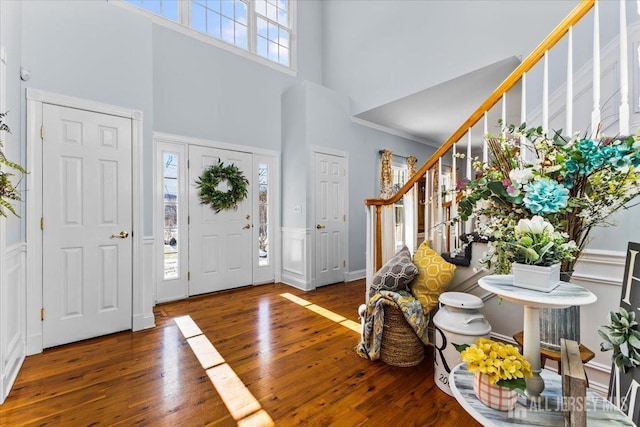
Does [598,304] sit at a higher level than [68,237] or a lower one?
lower

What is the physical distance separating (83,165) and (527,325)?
11.3ft

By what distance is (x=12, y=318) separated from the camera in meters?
2.18

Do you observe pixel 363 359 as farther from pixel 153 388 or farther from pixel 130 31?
pixel 130 31

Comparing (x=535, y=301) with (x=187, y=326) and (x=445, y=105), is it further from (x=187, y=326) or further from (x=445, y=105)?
(x=445, y=105)

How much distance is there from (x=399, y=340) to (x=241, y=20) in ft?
16.0

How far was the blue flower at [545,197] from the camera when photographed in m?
0.95

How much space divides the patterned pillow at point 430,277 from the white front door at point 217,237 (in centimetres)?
276

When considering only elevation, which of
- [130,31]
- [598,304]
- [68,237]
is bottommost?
[598,304]

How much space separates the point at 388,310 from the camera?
2256 mm

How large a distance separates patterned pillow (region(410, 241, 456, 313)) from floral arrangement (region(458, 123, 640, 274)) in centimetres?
98

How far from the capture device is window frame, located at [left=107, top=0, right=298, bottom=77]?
368cm

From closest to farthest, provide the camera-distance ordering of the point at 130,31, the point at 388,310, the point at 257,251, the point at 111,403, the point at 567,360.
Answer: the point at 567,360
the point at 111,403
the point at 388,310
the point at 130,31
the point at 257,251

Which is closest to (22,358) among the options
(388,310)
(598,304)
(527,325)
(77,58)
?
(77,58)

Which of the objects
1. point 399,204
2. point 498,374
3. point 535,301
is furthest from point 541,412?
point 399,204
